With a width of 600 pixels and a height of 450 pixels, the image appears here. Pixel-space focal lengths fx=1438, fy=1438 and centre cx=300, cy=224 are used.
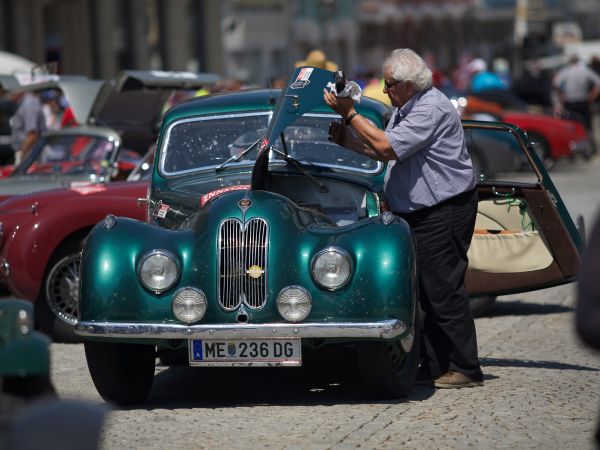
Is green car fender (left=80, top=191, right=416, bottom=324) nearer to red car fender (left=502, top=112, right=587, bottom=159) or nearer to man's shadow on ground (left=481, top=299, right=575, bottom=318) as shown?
man's shadow on ground (left=481, top=299, right=575, bottom=318)

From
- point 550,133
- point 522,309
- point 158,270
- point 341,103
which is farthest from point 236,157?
point 550,133

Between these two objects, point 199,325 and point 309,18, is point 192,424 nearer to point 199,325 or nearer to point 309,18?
point 199,325

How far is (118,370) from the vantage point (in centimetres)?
727

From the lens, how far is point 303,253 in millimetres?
7023

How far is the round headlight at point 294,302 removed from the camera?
6926 millimetres

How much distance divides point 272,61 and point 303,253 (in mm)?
46431

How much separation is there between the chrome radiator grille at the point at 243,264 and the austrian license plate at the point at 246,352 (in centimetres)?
18

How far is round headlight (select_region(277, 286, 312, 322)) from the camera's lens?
22.7 ft

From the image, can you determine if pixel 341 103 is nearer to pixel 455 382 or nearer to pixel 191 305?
pixel 191 305

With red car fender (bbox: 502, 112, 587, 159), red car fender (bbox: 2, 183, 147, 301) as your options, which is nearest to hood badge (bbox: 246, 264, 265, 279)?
red car fender (bbox: 2, 183, 147, 301)

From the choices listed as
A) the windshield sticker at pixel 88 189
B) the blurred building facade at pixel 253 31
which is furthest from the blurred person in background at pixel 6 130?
the windshield sticker at pixel 88 189

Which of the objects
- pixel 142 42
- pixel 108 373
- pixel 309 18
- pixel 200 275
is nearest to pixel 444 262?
pixel 200 275

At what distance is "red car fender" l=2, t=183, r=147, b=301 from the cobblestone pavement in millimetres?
621

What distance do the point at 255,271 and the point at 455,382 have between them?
1346 mm
